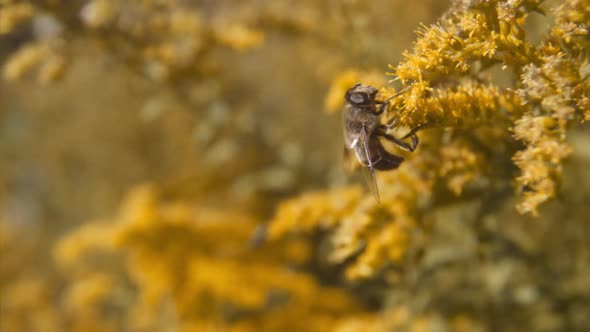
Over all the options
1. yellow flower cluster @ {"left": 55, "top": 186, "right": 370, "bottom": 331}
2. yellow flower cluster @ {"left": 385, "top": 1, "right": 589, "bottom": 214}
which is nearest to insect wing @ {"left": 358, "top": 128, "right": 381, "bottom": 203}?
yellow flower cluster @ {"left": 385, "top": 1, "right": 589, "bottom": 214}

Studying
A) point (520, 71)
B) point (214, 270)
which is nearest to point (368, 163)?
point (520, 71)

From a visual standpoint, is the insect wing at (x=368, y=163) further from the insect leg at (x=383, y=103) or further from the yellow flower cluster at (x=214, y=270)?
the yellow flower cluster at (x=214, y=270)

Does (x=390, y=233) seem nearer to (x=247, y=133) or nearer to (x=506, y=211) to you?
(x=506, y=211)

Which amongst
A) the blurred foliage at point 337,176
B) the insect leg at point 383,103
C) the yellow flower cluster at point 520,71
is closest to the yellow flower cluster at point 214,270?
the blurred foliage at point 337,176

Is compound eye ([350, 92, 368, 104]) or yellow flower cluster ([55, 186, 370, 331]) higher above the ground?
yellow flower cluster ([55, 186, 370, 331])

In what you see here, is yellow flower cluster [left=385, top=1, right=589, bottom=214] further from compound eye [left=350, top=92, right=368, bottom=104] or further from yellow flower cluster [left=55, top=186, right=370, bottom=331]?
yellow flower cluster [left=55, top=186, right=370, bottom=331]

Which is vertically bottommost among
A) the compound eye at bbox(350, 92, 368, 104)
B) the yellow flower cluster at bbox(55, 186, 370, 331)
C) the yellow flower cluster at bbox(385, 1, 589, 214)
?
the yellow flower cluster at bbox(385, 1, 589, 214)

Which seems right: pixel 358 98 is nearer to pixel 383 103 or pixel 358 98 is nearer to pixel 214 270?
pixel 383 103
